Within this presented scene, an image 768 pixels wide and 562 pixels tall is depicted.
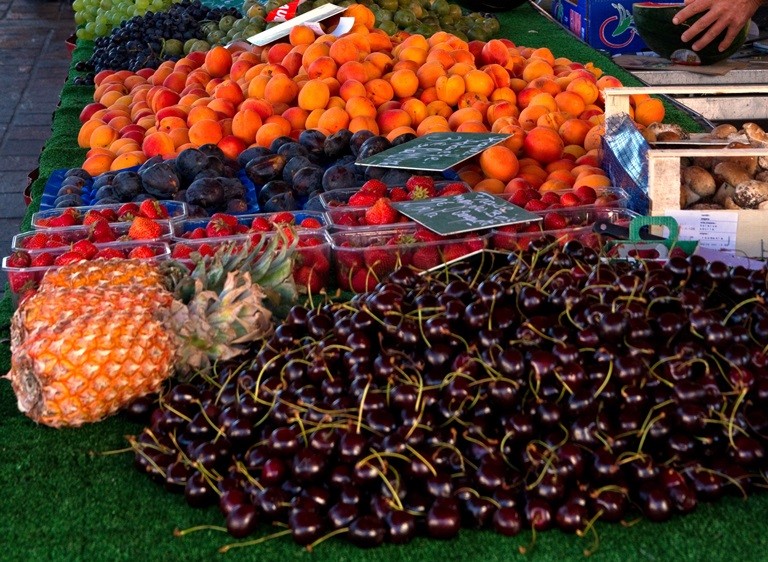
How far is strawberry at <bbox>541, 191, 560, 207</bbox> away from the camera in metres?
2.56

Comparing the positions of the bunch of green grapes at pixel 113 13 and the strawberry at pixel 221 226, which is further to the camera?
the bunch of green grapes at pixel 113 13

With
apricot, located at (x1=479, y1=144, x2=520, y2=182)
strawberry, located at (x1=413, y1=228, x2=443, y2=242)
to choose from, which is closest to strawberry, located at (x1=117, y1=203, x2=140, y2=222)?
strawberry, located at (x1=413, y1=228, x2=443, y2=242)

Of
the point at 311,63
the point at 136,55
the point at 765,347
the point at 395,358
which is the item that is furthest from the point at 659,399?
the point at 136,55

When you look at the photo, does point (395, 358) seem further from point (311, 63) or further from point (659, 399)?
point (311, 63)

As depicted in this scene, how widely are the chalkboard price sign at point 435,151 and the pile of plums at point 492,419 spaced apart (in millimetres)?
1208

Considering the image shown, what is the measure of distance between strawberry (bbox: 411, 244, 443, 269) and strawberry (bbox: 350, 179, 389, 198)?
0.40 m

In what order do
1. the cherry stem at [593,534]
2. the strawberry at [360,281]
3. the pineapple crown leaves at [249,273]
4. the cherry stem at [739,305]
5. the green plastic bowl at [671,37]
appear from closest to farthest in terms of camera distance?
the cherry stem at [593,534], the cherry stem at [739,305], the pineapple crown leaves at [249,273], the strawberry at [360,281], the green plastic bowl at [671,37]

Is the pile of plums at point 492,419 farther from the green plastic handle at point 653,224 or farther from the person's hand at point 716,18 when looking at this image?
the person's hand at point 716,18

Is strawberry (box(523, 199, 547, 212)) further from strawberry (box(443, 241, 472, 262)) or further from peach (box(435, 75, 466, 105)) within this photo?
peach (box(435, 75, 466, 105))

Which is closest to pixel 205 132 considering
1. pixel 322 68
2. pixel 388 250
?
pixel 322 68

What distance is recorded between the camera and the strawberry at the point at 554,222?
2.39 meters

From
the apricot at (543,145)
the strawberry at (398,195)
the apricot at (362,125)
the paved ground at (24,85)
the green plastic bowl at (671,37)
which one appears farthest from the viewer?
the paved ground at (24,85)

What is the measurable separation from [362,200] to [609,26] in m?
3.22

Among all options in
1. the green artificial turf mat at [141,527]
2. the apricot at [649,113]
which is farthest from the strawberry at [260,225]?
the apricot at [649,113]
